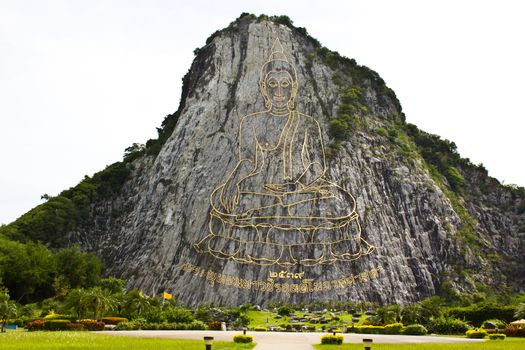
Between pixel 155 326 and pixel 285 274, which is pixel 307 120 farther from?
pixel 155 326

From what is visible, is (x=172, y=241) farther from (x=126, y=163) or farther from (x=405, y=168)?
(x=405, y=168)

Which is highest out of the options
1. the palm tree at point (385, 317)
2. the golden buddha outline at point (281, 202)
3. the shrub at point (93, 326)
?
the golden buddha outline at point (281, 202)

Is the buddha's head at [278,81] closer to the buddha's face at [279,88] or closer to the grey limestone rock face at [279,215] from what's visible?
the buddha's face at [279,88]

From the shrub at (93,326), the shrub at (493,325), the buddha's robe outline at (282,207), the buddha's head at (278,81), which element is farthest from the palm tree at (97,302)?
the buddha's head at (278,81)

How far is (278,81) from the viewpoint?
208 ft

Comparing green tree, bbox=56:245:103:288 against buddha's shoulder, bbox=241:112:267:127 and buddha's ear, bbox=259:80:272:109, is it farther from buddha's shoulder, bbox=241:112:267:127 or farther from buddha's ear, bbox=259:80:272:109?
buddha's ear, bbox=259:80:272:109

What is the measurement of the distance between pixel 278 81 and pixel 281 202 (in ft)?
52.9

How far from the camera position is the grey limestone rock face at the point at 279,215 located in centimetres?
4978

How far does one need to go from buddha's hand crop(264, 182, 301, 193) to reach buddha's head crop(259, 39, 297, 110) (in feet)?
32.0

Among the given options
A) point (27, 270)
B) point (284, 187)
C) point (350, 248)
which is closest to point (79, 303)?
point (27, 270)

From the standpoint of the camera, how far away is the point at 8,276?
47625 millimetres

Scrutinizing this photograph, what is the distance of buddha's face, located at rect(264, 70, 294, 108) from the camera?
200ft

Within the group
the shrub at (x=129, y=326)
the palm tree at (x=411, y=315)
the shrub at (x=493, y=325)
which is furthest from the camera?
the palm tree at (x=411, y=315)

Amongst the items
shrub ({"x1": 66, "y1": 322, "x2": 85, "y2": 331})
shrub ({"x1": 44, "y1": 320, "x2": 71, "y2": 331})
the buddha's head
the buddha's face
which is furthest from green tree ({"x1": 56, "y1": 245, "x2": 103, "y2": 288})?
the buddha's face
